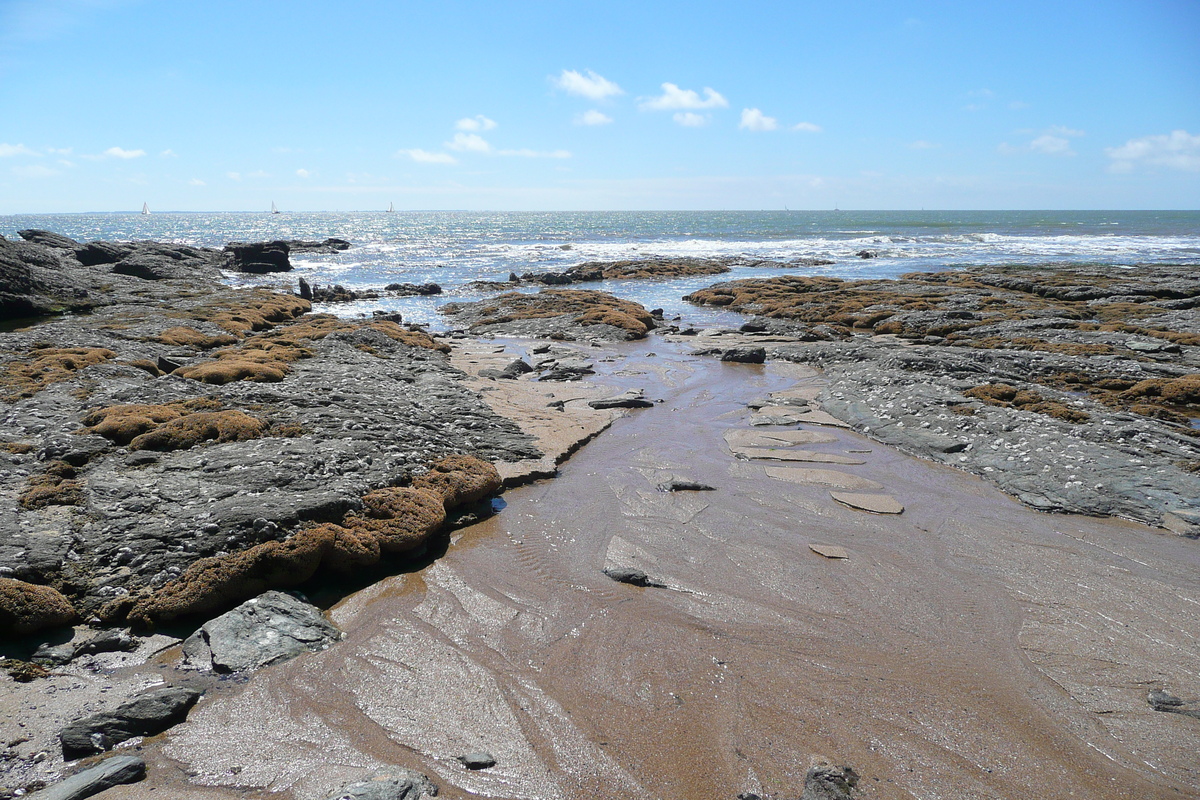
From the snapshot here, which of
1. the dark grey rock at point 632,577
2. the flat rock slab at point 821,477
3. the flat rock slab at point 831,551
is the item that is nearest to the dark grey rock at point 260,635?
the dark grey rock at point 632,577

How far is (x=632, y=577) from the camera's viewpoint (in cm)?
811

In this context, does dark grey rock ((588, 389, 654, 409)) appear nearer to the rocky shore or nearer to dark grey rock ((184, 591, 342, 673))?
the rocky shore

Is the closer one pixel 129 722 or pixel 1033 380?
pixel 129 722

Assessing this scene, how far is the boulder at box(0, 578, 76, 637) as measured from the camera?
6.07 meters

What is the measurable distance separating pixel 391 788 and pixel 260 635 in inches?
107

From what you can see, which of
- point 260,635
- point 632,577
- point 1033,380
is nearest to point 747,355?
point 1033,380

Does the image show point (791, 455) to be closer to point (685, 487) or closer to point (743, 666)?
point (685, 487)

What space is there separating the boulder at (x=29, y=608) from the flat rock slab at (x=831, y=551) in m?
8.85

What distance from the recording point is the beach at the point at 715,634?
5.12 meters

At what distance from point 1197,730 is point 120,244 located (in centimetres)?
5734

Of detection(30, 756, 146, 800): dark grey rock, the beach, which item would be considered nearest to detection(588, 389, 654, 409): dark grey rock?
the beach

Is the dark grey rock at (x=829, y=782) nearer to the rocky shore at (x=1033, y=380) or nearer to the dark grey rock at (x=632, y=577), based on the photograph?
the dark grey rock at (x=632, y=577)

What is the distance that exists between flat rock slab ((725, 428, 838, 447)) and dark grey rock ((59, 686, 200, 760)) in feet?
35.0

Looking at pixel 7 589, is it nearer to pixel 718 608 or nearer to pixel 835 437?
pixel 718 608
